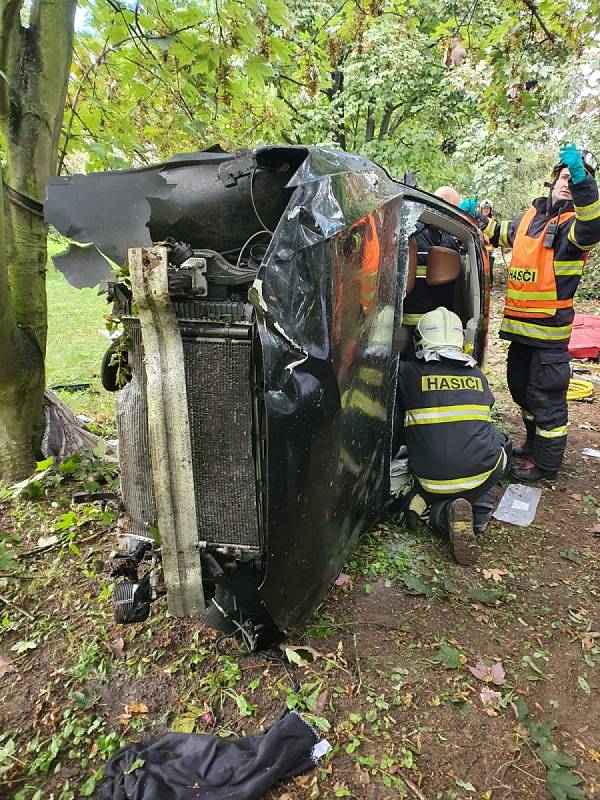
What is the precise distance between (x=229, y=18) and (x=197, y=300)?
9.78 ft

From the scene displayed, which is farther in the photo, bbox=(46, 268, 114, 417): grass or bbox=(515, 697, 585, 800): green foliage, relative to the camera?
bbox=(46, 268, 114, 417): grass

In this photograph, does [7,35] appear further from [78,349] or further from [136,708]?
[78,349]

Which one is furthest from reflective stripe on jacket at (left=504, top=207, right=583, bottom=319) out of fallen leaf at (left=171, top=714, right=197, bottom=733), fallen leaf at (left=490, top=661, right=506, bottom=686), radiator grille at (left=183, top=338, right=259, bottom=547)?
fallen leaf at (left=171, top=714, right=197, bottom=733)

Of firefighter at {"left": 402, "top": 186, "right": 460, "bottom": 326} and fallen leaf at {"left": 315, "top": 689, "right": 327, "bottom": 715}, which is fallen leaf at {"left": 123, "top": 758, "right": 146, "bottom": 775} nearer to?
fallen leaf at {"left": 315, "top": 689, "right": 327, "bottom": 715}

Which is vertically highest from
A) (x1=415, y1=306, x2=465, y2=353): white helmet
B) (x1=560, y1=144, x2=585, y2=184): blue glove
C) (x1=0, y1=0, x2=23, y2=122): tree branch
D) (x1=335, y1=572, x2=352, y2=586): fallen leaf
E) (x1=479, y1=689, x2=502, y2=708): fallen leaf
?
(x1=0, y1=0, x2=23, y2=122): tree branch

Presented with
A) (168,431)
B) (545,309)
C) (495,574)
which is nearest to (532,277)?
(545,309)

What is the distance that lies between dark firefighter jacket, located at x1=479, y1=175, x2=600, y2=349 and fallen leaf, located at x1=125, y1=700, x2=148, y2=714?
3343 mm

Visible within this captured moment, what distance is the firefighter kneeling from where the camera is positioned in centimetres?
304

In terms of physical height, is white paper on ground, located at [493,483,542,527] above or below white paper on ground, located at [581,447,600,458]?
below

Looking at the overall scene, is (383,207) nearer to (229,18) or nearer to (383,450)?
(383,450)

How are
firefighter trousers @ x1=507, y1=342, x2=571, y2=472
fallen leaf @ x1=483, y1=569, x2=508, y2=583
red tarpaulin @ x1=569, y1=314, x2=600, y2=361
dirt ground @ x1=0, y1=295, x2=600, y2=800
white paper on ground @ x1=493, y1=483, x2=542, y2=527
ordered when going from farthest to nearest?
red tarpaulin @ x1=569, y1=314, x2=600, y2=361
firefighter trousers @ x1=507, y1=342, x2=571, y2=472
white paper on ground @ x1=493, y1=483, x2=542, y2=527
fallen leaf @ x1=483, y1=569, x2=508, y2=583
dirt ground @ x1=0, y1=295, x2=600, y2=800

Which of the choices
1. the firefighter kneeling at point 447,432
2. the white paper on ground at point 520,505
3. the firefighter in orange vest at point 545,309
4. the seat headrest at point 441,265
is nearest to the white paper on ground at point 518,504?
the white paper on ground at point 520,505

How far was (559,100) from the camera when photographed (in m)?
8.14

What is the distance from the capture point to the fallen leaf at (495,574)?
Result: 2.82 meters
